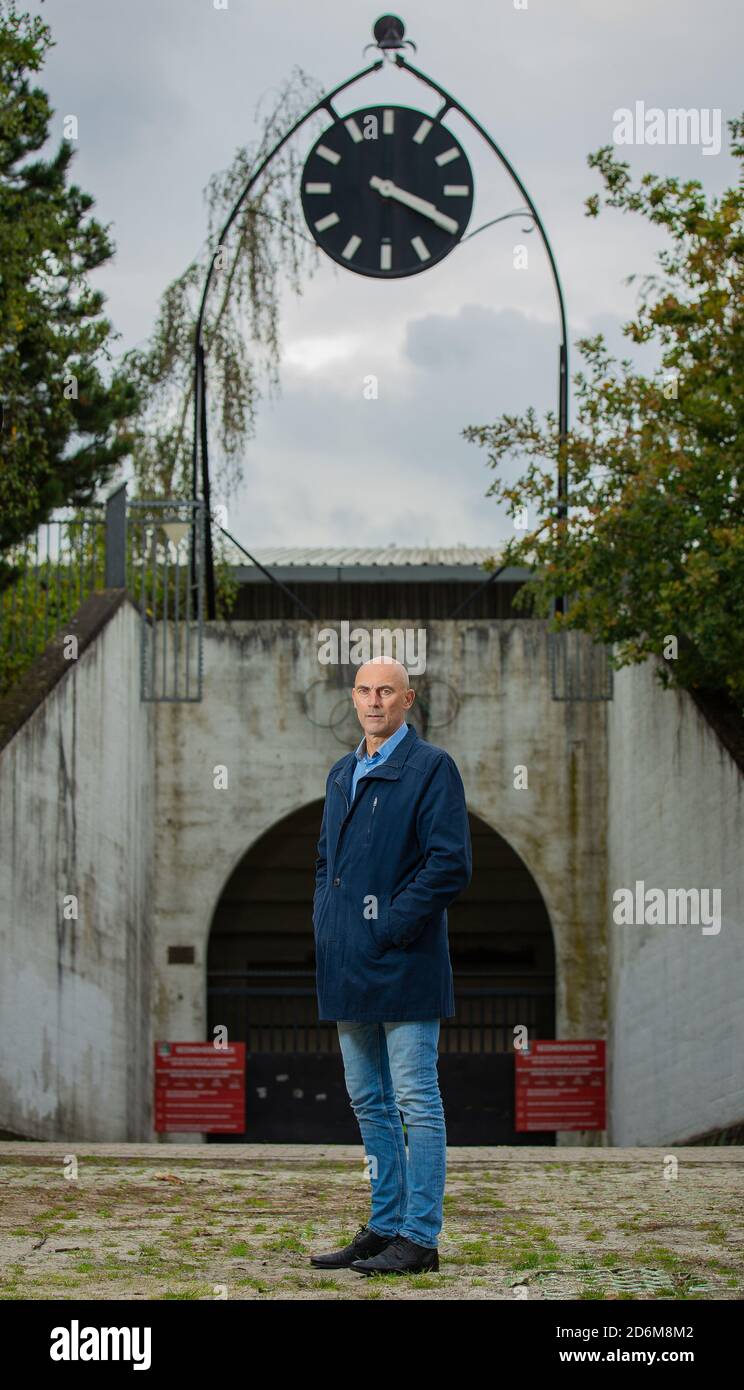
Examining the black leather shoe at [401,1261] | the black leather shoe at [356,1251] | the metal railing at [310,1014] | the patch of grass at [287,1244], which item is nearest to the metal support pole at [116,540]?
the metal railing at [310,1014]

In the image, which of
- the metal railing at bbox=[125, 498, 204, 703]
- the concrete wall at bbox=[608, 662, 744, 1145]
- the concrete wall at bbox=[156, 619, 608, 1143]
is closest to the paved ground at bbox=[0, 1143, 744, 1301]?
the concrete wall at bbox=[608, 662, 744, 1145]

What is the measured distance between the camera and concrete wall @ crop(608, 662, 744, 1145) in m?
11.8

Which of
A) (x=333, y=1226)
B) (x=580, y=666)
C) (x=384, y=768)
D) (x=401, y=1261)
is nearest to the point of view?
(x=401, y=1261)

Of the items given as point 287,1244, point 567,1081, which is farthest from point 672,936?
point 287,1244

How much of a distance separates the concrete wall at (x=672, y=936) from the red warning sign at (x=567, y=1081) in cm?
35

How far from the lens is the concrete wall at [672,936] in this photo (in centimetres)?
1180

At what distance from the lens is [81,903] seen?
13.6m

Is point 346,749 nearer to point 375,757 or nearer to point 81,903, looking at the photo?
point 81,903

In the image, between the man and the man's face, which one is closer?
the man

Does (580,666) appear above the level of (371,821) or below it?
above

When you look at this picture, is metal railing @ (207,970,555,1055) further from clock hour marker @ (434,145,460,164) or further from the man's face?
the man's face

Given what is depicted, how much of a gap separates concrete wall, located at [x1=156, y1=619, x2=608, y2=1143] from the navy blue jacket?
11.3 metres

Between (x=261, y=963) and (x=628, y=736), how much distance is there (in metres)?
6.66

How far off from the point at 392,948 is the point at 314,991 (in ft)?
43.5
